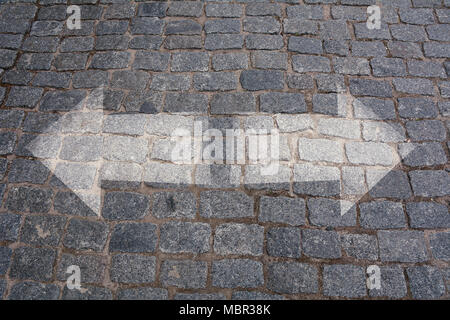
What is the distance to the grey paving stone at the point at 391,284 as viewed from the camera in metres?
2.46

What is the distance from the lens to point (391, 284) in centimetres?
249

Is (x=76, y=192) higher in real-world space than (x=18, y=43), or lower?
lower

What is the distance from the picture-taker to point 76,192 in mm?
2830

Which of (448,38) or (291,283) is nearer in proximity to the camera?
(291,283)

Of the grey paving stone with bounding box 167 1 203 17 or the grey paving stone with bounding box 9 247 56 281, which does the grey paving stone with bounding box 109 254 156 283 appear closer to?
the grey paving stone with bounding box 9 247 56 281

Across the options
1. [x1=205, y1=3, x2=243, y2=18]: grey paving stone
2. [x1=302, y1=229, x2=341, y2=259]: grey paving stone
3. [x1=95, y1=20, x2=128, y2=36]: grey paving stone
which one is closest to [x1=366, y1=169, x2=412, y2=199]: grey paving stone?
[x1=302, y1=229, x2=341, y2=259]: grey paving stone

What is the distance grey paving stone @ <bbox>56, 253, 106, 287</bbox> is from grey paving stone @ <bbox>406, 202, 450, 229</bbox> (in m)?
2.50

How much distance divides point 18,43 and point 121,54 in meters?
1.25

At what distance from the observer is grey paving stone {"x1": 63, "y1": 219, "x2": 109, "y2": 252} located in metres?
2.62

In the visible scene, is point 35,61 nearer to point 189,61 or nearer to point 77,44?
point 77,44
